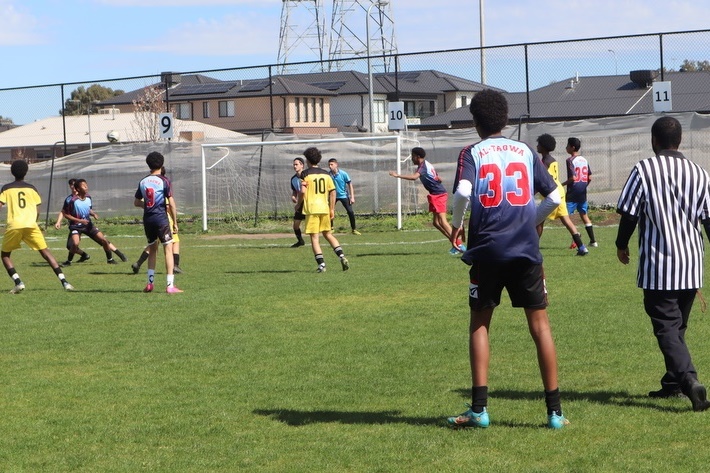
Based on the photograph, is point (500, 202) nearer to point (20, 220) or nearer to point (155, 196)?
point (155, 196)

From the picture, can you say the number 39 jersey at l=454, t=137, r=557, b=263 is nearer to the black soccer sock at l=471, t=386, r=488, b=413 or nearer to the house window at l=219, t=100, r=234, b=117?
the black soccer sock at l=471, t=386, r=488, b=413

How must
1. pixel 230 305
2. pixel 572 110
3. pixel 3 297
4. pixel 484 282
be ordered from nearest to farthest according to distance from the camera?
1. pixel 484 282
2. pixel 230 305
3. pixel 3 297
4. pixel 572 110

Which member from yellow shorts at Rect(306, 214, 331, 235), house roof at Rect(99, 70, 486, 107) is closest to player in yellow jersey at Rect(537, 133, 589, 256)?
yellow shorts at Rect(306, 214, 331, 235)

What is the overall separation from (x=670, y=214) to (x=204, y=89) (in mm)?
57741

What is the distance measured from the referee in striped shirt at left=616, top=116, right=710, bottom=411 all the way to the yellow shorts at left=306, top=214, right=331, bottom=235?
9700mm

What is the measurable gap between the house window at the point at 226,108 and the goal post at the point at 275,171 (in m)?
30.4

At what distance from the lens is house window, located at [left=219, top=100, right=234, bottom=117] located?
199 ft

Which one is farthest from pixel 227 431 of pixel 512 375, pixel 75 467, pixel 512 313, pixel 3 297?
pixel 3 297

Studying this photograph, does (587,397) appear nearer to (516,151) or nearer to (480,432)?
(480,432)

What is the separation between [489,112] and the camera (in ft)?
21.2

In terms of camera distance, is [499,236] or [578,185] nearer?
[499,236]

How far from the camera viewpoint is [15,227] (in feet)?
48.3

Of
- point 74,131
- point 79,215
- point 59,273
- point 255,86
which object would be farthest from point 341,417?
point 74,131

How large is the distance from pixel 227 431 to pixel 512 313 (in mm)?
5392
